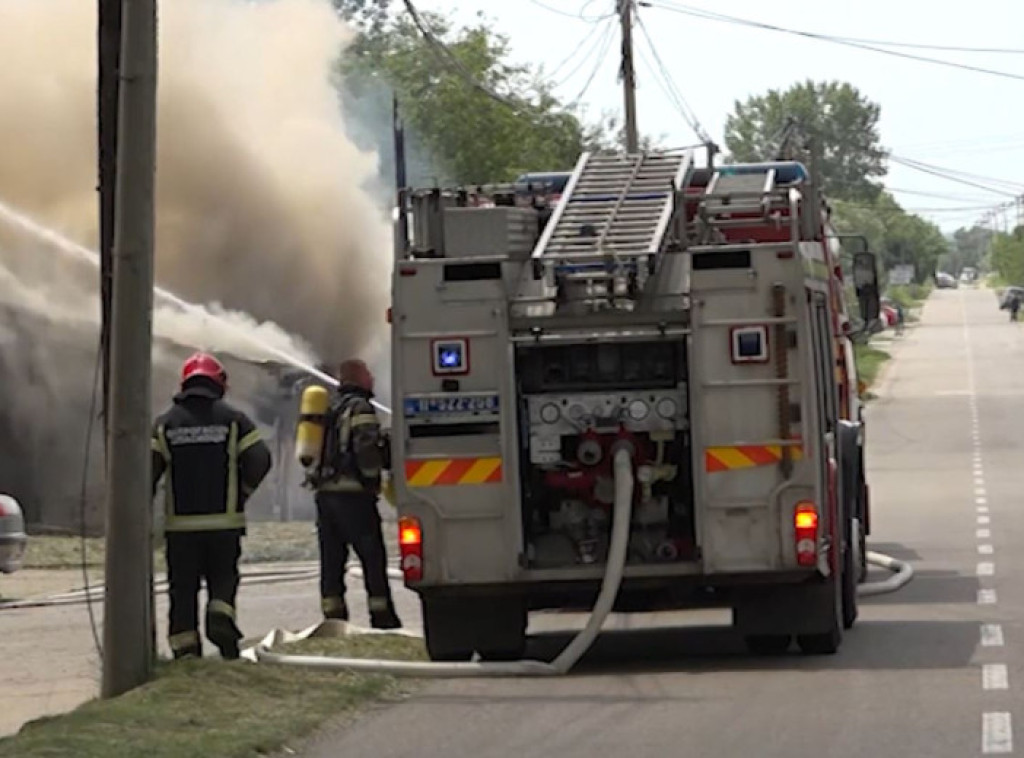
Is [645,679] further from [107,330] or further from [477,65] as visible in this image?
[477,65]

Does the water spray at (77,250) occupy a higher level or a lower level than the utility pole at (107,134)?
higher

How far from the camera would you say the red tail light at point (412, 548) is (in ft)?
41.2

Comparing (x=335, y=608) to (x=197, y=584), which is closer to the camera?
(x=197, y=584)

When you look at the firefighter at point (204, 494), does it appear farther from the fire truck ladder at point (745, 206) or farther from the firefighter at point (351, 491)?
the fire truck ladder at point (745, 206)

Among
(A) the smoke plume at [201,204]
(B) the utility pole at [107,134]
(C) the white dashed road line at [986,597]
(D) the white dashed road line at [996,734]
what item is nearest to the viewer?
(D) the white dashed road line at [996,734]

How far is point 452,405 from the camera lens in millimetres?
12539

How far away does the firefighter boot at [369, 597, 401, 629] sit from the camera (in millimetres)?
14547

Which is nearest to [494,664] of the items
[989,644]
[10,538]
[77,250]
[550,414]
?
[550,414]

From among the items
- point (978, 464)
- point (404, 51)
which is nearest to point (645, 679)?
point (978, 464)

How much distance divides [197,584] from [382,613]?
231 centimetres

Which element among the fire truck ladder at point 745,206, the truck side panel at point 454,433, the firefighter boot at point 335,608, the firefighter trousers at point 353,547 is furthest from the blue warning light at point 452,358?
the firefighter boot at point 335,608

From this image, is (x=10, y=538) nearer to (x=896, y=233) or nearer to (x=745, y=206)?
(x=745, y=206)

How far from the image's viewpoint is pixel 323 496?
47.1 feet

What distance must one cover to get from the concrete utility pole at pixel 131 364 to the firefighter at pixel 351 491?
283cm
